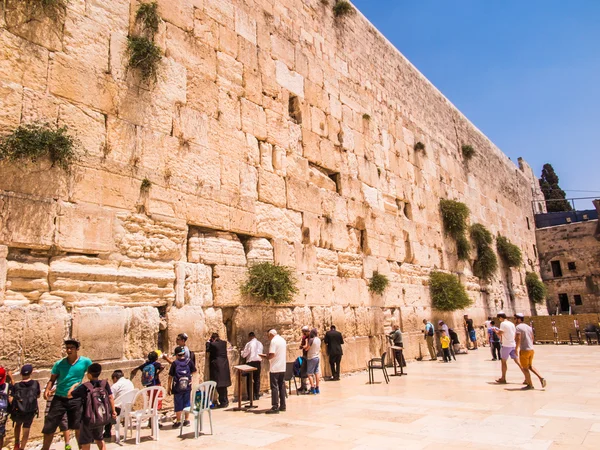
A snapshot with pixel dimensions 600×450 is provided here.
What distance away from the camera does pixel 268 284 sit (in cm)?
723

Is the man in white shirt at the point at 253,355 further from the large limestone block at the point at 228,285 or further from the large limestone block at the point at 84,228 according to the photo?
the large limestone block at the point at 84,228

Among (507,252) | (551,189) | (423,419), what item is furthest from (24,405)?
(551,189)

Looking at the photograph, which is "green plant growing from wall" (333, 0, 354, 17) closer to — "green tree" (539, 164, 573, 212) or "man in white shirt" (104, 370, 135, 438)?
"man in white shirt" (104, 370, 135, 438)

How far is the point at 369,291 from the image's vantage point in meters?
10.1

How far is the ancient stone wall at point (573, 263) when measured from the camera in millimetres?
22578

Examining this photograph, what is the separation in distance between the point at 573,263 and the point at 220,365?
22479 mm

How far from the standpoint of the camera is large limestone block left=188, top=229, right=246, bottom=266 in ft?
21.8

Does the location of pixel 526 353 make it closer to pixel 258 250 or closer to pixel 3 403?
pixel 258 250

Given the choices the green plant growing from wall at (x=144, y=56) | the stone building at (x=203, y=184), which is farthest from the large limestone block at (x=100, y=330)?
the green plant growing from wall at (x=144, y=56)

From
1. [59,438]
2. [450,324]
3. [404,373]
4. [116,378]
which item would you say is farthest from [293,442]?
[450,324]

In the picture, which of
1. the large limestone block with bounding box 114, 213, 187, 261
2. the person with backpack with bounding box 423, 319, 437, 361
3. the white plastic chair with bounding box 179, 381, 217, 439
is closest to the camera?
the white plastic chair with bounding box 179, 381, 217, 439

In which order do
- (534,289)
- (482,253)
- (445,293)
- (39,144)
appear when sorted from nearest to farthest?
(39,144)
(445,293)
(482,253)
(534,289)

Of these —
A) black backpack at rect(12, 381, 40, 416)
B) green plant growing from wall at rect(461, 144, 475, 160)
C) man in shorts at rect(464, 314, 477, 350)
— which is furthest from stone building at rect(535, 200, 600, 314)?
black backpack at rect(12, 381, 40, 416)

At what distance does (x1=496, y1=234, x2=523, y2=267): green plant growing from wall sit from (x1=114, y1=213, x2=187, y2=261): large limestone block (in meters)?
14.5
